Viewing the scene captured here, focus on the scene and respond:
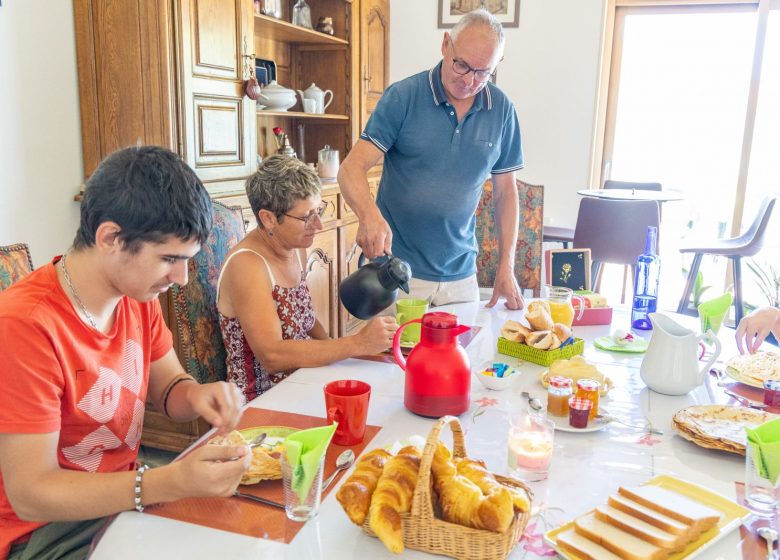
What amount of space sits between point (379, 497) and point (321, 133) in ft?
11.8

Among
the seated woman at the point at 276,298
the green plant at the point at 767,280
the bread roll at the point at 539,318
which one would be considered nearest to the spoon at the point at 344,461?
the seated woman at the point at 276,298

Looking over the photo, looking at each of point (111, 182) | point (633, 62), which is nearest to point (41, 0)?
point (111, 182)

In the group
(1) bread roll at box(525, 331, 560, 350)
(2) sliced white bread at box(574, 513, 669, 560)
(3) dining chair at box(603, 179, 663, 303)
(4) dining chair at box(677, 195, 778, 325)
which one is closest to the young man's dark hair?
(2) sliced white bread at box(574, 513, 669, 560)

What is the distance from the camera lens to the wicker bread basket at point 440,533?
0.79 m

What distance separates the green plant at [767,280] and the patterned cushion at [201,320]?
11.8 ft

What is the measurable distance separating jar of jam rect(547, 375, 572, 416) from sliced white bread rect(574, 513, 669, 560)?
1.26 ft

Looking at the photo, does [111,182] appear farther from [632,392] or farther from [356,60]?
[356,60]

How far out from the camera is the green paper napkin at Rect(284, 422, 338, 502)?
87cm

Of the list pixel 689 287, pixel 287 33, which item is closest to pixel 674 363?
pixel 689 287

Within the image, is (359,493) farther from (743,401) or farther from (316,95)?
(316,95)

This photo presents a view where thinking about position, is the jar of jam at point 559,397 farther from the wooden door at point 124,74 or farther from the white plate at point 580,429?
the wooden door at point 124,74

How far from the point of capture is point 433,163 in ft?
7.09

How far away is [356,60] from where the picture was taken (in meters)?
4.06

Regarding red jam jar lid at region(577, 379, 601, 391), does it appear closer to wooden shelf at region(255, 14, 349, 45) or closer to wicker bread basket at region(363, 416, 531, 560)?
wicker bread basket at region(363, 416, 531, 560)
